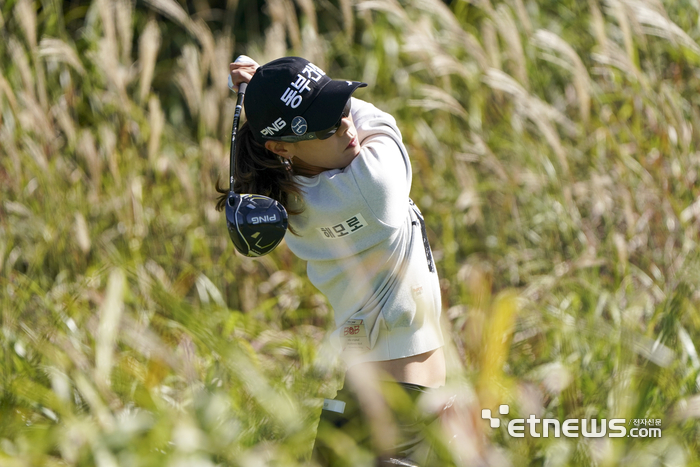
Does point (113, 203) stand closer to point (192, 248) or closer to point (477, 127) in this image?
point (192, 248)

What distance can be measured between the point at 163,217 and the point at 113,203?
0.25m

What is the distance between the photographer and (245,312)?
347cm

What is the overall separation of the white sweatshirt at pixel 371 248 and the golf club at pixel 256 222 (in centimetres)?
17

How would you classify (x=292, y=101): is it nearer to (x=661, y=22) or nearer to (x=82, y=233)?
(x=82, y=233)

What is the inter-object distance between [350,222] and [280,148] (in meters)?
0.29

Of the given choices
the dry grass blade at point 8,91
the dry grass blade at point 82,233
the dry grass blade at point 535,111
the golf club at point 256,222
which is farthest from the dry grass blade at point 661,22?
the dry grass blade at point 8,91

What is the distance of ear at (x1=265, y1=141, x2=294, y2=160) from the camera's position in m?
1.92

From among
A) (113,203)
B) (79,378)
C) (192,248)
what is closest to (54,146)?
(113,203)

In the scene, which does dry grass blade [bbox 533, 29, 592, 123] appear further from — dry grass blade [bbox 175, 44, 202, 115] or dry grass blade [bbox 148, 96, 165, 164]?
dry grass blade [bbox 148, 96, 165, 164]

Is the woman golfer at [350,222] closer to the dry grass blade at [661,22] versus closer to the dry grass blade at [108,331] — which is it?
the dry grass blade at [108,331]

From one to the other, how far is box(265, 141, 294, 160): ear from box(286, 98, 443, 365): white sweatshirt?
8 cm

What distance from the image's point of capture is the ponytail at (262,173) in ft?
6.32

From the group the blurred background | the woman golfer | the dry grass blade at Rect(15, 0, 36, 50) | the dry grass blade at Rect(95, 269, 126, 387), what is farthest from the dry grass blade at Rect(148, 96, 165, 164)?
the woman golfer

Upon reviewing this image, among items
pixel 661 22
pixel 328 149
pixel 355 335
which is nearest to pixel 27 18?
pixel 328 149
